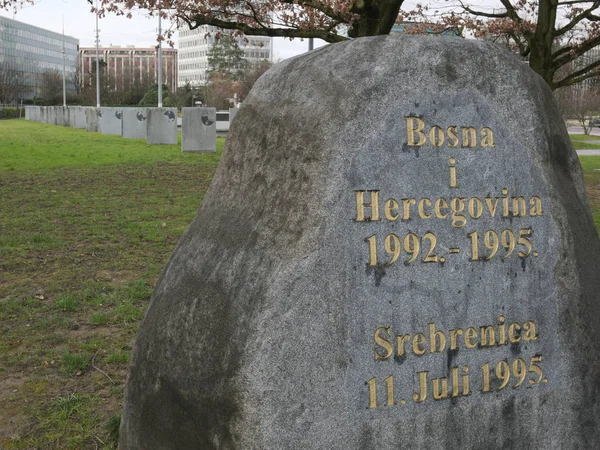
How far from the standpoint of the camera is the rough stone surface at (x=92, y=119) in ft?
111

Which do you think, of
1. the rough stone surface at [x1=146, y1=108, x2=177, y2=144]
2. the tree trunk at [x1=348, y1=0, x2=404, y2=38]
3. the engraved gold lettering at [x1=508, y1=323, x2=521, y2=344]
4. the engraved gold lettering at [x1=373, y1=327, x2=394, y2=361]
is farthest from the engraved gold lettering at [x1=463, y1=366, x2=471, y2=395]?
the rough stone surface at [x1=146, y1=108, x2=177, y2=144]

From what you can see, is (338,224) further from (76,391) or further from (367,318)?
(76,391)

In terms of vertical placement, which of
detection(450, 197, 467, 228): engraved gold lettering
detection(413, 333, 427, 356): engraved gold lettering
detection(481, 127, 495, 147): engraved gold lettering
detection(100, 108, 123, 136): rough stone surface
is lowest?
detection(413, 333, 427, 356): engraved gold lettering

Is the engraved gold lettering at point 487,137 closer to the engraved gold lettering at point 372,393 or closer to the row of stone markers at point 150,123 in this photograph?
the engraved gold lettering at point 372,393

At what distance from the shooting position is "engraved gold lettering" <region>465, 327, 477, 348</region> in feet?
10.8

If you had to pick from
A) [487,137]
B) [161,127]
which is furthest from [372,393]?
[161,127]

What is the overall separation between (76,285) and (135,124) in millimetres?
21517

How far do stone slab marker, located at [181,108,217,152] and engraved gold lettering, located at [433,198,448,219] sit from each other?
18.5 meters

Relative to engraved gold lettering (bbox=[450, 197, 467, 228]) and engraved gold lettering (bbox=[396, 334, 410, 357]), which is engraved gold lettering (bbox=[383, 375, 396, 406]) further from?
engraved gold lettering (bbox=[450, 197, 467, 228])

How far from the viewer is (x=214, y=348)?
3.10 metres

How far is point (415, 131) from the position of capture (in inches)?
128

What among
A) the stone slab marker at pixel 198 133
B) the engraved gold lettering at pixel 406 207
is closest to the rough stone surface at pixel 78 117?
the stone slab marker at pixel 198 133

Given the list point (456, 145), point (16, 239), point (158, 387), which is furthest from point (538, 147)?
point (16, 239)

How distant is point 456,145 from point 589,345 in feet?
3.65
